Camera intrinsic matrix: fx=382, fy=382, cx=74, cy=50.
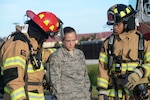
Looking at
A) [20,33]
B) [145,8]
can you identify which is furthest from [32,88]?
[145,8]

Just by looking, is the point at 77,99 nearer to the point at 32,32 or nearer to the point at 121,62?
the point at 121,62

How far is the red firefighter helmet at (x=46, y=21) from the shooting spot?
4.22m

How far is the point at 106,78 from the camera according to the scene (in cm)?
476

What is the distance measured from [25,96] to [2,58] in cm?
46

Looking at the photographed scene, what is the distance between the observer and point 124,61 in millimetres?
4562

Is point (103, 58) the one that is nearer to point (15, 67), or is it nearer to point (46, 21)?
point (46, 21)

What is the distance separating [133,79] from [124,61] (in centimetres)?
30

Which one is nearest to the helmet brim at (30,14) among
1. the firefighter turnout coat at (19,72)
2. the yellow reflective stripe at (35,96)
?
the firefighter turnout coat at (19,72)

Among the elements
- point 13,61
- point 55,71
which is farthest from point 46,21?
point 55,71

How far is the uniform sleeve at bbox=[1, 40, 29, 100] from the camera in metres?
3.67

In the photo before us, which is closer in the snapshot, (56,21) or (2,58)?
(2,58)

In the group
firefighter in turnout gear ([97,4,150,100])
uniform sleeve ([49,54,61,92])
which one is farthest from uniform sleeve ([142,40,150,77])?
uniform sleeve ([49,54,61,92])

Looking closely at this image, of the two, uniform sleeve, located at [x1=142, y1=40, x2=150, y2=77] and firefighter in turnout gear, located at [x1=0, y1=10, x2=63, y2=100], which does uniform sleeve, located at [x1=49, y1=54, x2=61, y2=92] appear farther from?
uniform sleeve, located at [x1=142, y1=40, x2=150, y2=77]

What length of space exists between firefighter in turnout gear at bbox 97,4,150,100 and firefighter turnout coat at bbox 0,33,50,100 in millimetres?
993
